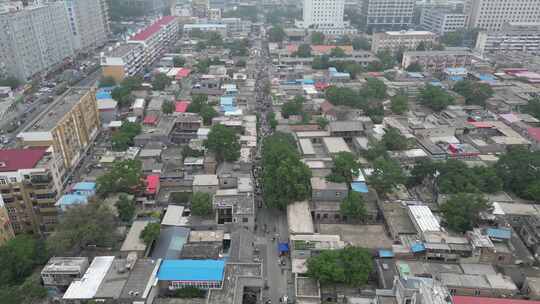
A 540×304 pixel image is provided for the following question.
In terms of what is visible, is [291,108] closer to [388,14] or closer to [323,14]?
[323,14]

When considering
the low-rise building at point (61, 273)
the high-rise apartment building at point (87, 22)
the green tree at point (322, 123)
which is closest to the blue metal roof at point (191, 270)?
the low-rise building at point (61, 273)

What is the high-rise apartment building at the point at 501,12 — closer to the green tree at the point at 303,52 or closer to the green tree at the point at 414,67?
the green tree at the point at 414,67

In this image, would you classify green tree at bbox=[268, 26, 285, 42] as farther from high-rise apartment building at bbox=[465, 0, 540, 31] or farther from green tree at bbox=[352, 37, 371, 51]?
high-rise apartment building at bbox=[465, 0, 540, 31]

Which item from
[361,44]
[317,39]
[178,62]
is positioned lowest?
[178,62]

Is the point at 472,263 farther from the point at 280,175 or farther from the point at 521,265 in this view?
the point at 280,175

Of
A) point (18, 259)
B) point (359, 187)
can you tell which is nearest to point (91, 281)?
point (18, 259)

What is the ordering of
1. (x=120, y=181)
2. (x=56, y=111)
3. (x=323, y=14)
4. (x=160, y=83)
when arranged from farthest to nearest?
(x=323, y=14) < (x=160, y=83) < (x=56, y=111) < (x=120, y=181)
